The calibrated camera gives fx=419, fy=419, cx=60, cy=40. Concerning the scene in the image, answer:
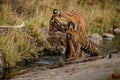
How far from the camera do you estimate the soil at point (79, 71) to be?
6.71 metres

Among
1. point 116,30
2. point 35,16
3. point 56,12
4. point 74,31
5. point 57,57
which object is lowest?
point 57,57

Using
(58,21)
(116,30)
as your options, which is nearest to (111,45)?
(58,21)

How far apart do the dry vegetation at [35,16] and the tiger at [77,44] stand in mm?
1138

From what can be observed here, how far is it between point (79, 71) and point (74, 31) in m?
3.43

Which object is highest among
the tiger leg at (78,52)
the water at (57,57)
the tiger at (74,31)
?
the tiger at (74,31)

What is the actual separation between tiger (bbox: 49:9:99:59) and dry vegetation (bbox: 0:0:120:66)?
3.05ft

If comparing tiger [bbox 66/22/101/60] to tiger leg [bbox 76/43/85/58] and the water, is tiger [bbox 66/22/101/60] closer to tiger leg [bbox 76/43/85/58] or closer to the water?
tiger leg [bbox 76/43/85/58]

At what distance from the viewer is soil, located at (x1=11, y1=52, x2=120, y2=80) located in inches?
264

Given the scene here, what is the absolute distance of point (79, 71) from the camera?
285 inches

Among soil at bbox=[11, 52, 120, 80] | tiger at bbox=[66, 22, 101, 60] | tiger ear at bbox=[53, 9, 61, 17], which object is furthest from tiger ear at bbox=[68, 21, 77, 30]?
soil at bbox=[11, 52, 120, 80]

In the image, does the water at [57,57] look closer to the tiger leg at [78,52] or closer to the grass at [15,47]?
the grass at [15,47]

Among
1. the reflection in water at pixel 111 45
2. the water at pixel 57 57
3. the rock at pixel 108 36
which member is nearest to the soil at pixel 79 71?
the water at pixel 57 57

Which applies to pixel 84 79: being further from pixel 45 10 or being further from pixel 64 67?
pixel 45 10

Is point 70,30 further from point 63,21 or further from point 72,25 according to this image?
point 63,21
